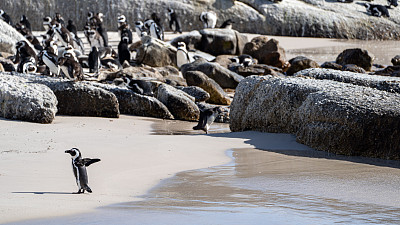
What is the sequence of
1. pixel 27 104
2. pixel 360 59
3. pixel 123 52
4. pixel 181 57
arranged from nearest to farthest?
pixel 27 104 < pixel 181 57 < pixel 123 52 < pixel 360 59

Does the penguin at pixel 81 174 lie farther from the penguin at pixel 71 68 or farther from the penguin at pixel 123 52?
the penguin at pixel 123 52

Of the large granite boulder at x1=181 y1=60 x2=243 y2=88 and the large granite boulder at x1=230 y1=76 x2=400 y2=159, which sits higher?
the large granite boulder at x1=230 y1=76 x2=400 y2=159

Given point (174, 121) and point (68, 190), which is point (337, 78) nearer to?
point (174, 121)

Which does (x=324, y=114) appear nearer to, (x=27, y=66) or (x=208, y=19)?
(x=27, y=66)

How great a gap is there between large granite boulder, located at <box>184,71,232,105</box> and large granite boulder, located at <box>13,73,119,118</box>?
8.99ft

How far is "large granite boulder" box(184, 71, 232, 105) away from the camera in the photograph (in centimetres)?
1075

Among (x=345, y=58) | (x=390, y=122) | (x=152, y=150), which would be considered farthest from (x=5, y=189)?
(x=345, y=58)

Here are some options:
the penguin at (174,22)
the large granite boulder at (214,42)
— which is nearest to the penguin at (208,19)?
the penguin at (174,22)

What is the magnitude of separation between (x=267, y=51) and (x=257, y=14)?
336 inches

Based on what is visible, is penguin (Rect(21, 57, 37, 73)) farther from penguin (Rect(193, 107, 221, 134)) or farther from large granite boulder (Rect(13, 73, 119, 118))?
penguin (Rect(193, 107, 221, 134))

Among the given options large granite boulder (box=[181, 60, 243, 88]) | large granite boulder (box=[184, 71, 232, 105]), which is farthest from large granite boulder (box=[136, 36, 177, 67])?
large granite boulder (box=[184, 71, 232, 105])

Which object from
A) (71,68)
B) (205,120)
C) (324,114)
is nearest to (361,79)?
(324,114)

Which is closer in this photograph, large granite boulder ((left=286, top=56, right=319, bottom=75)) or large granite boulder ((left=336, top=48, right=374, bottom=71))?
large granite boulder ((left=286, top=56, right=319, bottom=75))

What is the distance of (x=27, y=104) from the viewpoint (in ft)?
23.3
